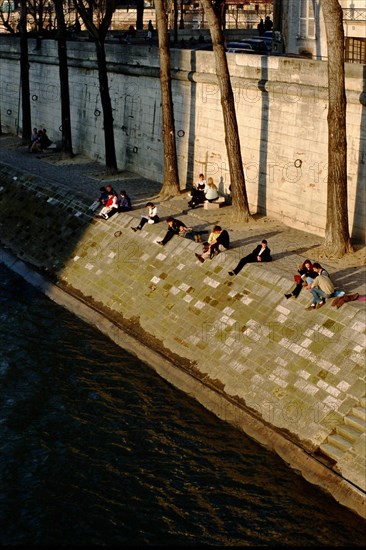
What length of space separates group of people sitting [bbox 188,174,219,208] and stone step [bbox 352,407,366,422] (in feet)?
54.2

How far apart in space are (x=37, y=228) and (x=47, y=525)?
2242 centimetres

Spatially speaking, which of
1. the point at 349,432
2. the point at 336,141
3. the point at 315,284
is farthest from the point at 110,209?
the point at 349,432

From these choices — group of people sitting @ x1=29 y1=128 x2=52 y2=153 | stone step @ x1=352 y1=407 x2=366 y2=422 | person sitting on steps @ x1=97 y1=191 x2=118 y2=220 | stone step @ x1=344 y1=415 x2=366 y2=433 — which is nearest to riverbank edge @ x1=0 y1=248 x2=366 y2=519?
stone step @ x1=344 y1=415 x2=366 y2=433

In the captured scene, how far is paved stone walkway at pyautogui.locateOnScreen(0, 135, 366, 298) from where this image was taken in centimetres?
3288

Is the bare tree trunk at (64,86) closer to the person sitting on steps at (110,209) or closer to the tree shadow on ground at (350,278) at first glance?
the person sitting on steps at (110,209)

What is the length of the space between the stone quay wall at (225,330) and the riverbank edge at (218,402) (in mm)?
35

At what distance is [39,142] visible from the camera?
55.7 meters

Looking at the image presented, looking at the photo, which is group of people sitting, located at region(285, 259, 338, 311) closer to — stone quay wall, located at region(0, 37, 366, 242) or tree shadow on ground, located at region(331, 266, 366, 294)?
tree shadow on ground, located at region(331, 266, 366, 294)

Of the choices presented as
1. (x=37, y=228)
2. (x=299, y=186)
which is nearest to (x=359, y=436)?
(x=299, y=186)

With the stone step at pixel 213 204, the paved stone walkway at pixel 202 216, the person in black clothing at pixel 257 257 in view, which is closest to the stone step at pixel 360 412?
the paved stone walkway at pixel 202 216

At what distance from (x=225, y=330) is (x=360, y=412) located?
22.1ft

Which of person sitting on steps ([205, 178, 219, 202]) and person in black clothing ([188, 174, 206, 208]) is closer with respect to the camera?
person sitting on steps ([205, 178, 219, 202])

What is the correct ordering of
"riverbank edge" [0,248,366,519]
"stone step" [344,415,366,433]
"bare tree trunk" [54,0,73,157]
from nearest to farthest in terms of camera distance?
"riverbank edge" [0,248,366,519] → "stone step" [344,415,366,433] → "bare tree trunk" [54,0,73,157]

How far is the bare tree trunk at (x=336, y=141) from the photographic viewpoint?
31.9 meters
